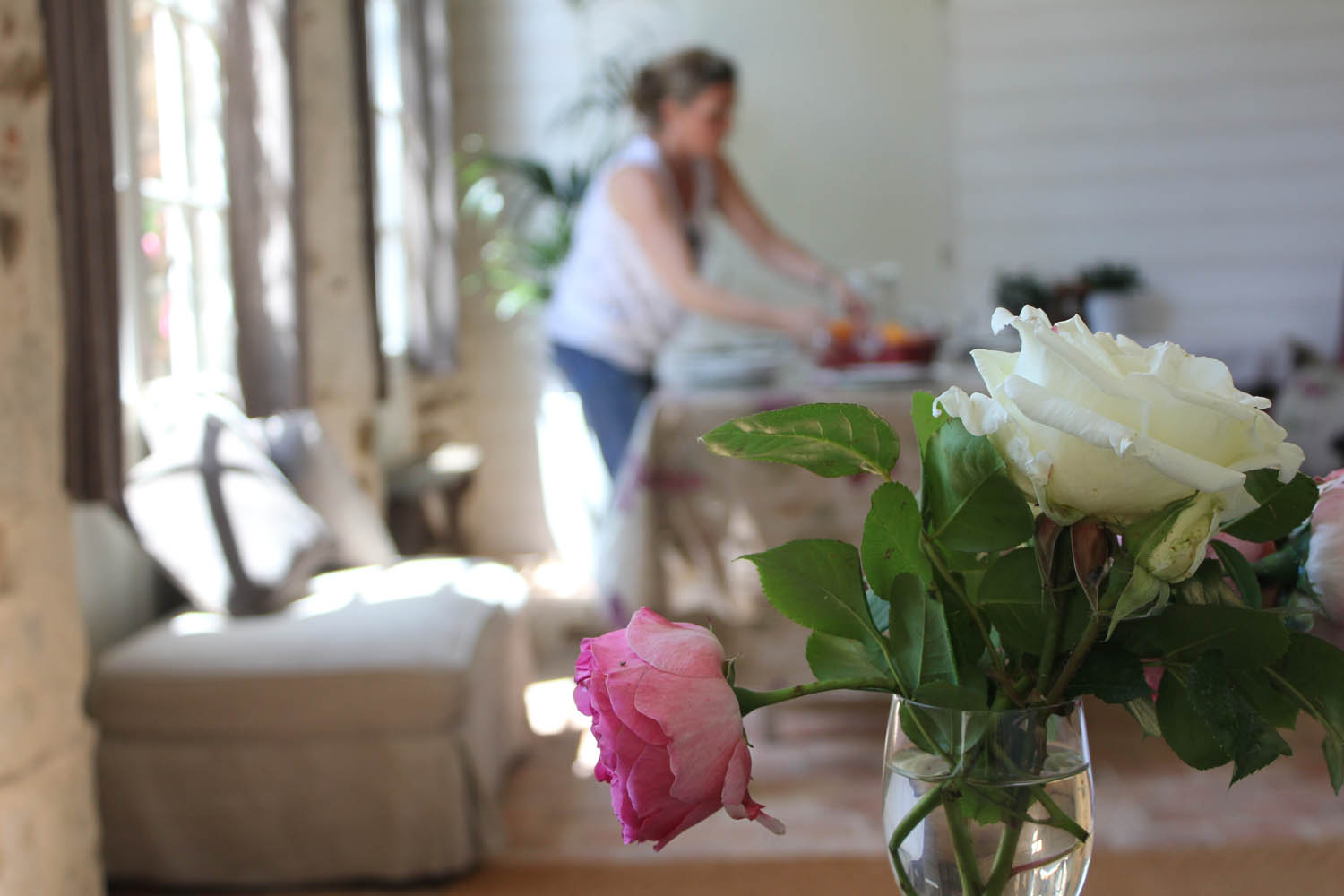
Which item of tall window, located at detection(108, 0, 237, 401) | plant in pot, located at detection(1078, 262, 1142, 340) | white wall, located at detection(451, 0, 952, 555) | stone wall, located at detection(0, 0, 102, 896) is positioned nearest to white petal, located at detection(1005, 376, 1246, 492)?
stone wall, located at detection(0, 0, 102, 896)


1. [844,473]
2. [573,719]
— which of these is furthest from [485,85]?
[844,473]

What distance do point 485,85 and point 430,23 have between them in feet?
1.18

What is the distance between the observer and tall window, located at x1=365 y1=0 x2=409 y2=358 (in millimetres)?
4504

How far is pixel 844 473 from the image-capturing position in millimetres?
505

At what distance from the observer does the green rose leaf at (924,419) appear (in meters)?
0.50

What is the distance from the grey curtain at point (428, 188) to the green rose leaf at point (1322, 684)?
168 inches

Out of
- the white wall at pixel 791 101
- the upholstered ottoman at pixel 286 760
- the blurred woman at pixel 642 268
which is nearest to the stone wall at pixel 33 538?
the upholstered ottoman at pixel 286 760

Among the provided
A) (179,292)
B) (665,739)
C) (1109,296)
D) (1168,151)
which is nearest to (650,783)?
(665,739)

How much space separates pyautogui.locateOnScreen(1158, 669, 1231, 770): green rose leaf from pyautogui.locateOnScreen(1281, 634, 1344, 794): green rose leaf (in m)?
0.04

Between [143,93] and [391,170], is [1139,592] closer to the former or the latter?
[143,93]

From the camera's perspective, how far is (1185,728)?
49cm

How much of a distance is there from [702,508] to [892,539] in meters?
2.23

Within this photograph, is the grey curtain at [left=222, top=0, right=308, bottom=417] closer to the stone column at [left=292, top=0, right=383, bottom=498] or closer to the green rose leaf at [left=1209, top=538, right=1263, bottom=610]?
the stone column at [left=292, top=0, right=383, bottom=498]

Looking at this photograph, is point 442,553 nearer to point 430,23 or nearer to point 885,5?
point 430,23
